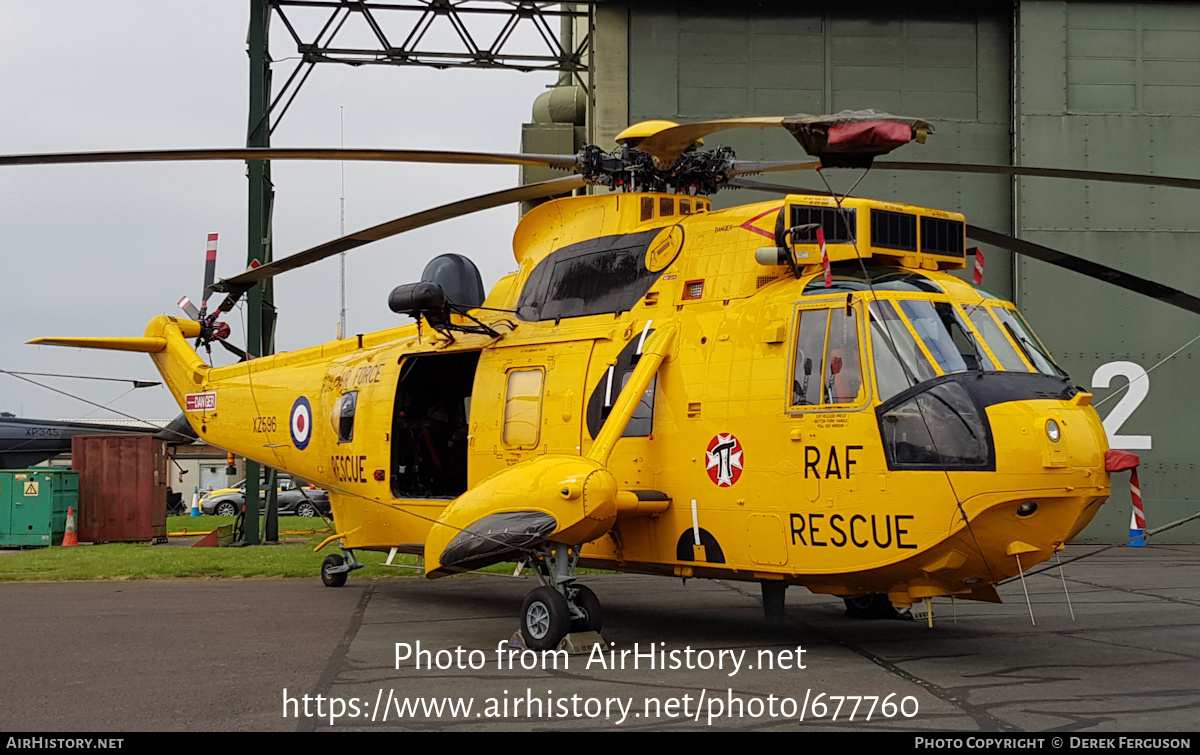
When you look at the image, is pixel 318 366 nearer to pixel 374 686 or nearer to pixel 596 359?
pixel 596 359

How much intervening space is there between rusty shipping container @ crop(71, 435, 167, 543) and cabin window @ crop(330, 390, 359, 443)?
11.8 metres

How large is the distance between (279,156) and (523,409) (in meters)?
3.16

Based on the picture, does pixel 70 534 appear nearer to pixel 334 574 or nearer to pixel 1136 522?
pixel 334 574

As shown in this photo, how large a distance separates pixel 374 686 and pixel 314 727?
1.33m

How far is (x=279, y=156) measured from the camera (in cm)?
924

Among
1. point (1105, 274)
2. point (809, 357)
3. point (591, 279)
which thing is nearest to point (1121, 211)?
point (1105, 274)

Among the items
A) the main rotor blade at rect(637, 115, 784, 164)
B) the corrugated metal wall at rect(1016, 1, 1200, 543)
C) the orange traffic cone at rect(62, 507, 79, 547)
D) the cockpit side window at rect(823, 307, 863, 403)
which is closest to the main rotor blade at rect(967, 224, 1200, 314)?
the cockpit side window at rect(823, 307, 863, 403)

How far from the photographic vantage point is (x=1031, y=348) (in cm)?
863

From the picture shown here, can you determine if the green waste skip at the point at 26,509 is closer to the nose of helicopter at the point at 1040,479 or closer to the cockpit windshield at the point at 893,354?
the cockpit windshield at the point at 893,354

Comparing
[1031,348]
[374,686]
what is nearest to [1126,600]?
[1031,348]

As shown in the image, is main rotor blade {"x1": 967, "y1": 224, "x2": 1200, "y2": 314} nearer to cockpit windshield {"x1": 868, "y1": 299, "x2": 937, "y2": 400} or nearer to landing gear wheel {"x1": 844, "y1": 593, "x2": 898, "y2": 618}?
cockpit windshield {"x1": 868, "y1": 299, "x2": 937, "y2": 400}

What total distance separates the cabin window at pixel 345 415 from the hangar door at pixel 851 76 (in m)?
8.69

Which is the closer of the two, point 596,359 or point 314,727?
point 314,727

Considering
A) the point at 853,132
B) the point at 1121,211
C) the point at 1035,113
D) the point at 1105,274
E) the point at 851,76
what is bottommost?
the point at 1105,274
